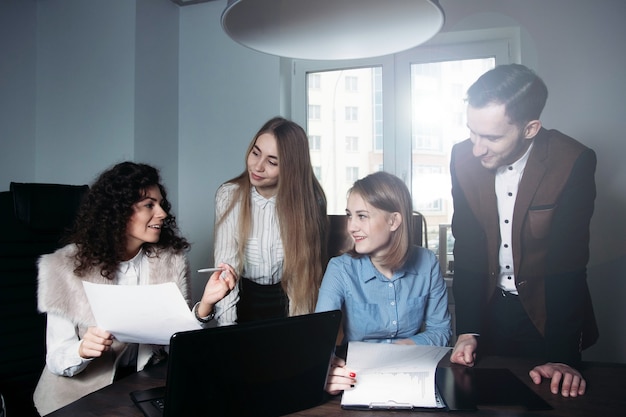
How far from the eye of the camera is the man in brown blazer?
123 centimetres

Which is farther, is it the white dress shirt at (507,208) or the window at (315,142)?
the window at (315,142)

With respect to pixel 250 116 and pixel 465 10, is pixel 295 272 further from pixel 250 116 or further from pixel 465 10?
pixel 465 10

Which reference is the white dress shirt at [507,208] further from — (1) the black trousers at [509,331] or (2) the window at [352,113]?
(2) the window at [352,113]

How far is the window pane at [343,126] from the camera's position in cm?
154

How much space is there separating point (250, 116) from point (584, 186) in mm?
1168

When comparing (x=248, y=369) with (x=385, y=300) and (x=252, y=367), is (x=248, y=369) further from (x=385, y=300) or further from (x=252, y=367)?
(x=385, y=300)

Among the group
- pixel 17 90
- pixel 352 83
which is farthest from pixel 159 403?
pixel 17 90

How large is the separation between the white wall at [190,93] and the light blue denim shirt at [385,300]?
386 millimetres

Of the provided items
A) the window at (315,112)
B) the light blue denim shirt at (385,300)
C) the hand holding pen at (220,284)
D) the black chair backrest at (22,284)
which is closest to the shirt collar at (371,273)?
the light blue denim shirt at (385,300)

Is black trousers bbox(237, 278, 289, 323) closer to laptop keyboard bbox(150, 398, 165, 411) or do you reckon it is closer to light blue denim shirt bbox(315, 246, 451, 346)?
light blue denim shirt bbox(315, 246, 451, 346)

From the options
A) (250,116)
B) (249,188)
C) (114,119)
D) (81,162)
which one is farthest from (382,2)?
(81,162)

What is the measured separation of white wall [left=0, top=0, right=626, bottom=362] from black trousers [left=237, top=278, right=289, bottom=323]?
49cm

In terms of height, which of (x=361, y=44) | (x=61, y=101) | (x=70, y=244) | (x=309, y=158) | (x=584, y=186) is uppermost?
(x=61, y=101)

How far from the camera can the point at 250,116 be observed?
1880 mm
